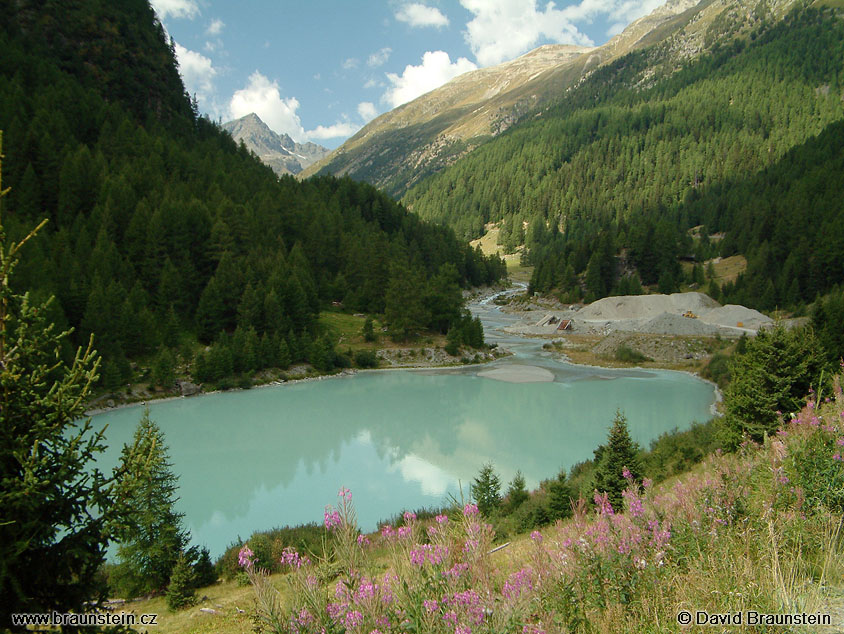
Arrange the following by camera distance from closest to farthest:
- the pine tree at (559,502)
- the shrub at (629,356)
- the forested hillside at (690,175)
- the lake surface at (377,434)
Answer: the pine tree at (559,502) → the lake surface at (377,434) → the shrub at (629,356) → the forested hillside at (690,175)

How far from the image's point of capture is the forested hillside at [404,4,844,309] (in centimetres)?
6925

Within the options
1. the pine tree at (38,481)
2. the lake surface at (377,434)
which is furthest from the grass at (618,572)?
the lake surface at (377,434)

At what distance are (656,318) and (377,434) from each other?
38.9 m

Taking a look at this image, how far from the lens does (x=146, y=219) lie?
135 ft

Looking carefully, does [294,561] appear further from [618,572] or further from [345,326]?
[345,326]

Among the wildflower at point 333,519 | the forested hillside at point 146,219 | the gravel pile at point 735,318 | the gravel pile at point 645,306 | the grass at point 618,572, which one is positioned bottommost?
the gravel pile at point 735,318

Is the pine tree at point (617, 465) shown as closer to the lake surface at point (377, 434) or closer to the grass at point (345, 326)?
the lake surface at point (377, 434)

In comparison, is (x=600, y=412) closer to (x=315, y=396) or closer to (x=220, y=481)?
(x=315, y=396)

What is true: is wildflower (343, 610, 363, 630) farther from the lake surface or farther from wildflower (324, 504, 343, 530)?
the lake surface

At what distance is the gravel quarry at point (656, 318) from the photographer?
49469mm

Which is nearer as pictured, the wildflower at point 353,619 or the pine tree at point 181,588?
the wildflower at point 353,619

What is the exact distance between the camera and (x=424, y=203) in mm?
184125

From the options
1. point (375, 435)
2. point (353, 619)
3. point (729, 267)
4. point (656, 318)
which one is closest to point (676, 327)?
point (656, 318)

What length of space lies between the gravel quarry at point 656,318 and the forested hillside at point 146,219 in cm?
1736
